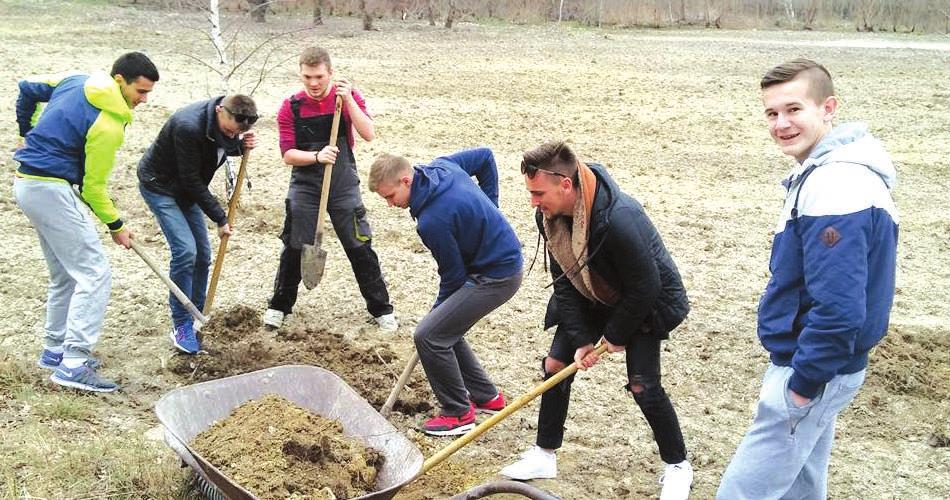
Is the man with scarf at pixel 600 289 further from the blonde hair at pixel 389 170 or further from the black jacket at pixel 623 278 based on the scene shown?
the blonde hair at pixel 389 170

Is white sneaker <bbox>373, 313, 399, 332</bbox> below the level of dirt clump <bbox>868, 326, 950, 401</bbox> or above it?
above

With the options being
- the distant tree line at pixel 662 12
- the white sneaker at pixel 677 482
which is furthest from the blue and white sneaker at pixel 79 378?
the distant tree line at pixel 662 12

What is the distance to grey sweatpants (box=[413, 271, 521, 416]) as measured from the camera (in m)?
4.26

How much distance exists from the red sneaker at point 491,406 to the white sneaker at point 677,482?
1.17 meters

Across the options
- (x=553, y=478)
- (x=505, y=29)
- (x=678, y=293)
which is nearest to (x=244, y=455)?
(x=553, y=478)

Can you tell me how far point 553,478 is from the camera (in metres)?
4.18

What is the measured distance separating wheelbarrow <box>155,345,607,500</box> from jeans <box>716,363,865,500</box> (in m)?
0.88

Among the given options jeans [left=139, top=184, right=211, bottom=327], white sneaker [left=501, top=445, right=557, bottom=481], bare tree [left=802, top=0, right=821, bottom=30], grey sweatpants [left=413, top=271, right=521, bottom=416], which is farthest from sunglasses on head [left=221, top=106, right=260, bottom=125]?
bare tree [left=802, top=0, right=821, bottom=30]

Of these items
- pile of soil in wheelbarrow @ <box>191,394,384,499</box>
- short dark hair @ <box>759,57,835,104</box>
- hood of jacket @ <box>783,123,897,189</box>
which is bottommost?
pile of soil in wheelbarrow @ <box>191,394,384,499</box>

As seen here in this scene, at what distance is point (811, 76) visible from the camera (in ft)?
8.96

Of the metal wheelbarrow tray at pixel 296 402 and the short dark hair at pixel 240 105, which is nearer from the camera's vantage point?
the metal wheelbarrow tray at pixel 296 402

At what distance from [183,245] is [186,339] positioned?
0.62m

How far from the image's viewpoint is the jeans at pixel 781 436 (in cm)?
283

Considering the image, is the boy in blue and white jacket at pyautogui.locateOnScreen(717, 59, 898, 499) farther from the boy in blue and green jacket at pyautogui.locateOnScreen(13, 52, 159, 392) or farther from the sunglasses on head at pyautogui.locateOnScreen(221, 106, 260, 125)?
the boy in blue and green jacket at pyautogui.locateOnScreen(13, 52, 159, 392)
